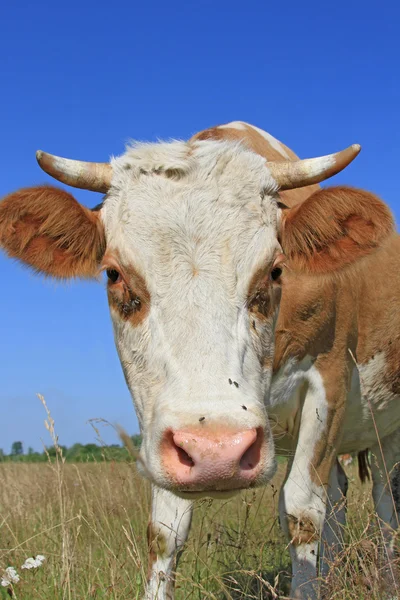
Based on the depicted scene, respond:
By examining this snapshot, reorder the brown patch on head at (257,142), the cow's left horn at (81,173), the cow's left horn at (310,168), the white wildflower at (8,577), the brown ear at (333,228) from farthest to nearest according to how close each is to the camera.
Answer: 1. the brown patch on head at (257,142)
2. the brown ear at (333,228)
3. the cow's left horn at (310,168)
4. the cow's left horn at (81,173)
5. the white wildflower at (8,577)

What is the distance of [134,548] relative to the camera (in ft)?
12.5

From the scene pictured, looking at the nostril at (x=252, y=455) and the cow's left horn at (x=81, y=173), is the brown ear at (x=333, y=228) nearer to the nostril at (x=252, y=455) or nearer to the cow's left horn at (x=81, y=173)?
the cow's left horn at (x=81, y=173)

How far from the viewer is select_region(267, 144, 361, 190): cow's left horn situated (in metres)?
4.27

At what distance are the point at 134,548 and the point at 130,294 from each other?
4.21 feet

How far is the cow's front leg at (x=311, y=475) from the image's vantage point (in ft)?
15.6

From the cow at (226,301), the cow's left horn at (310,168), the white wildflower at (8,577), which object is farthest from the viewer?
the cow's left horn at (310,168)

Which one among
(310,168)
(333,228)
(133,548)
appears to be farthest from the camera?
(333,228)

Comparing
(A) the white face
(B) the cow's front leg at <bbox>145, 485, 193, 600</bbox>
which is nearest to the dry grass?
(B) the cow's front leg at <bbox>145, 485, 193, 600</bbox>

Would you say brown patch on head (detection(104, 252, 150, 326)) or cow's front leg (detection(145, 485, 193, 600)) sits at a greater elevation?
brown patch on head (detection(104, 252, 150, 326))

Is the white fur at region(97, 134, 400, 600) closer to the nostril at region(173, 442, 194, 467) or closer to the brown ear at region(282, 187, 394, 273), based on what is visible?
the nostril at region(173, 442, 194, 467)

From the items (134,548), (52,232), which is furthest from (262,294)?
(134,548)

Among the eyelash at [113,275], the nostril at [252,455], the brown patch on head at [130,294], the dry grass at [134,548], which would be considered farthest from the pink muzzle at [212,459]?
the eyelash at [113,275]

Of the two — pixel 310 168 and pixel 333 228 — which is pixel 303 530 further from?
pixel 310 168

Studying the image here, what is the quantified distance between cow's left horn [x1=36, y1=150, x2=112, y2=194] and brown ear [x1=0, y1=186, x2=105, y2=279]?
3.9 inches
